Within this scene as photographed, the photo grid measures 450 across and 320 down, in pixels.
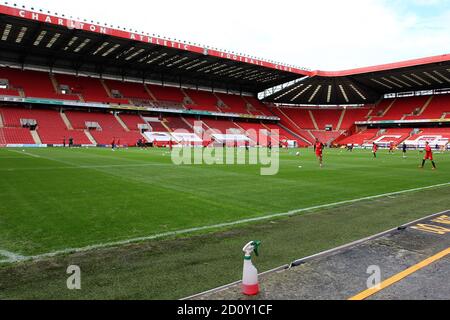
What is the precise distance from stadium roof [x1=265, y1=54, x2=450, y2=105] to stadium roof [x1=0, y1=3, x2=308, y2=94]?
6.51 meters

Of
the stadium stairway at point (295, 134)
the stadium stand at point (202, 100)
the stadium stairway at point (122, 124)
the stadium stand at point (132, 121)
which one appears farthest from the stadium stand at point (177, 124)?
the stadium stairway at point (295, 134)

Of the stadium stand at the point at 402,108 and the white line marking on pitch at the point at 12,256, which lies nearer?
the white line marking on pitch at the point at 12,256

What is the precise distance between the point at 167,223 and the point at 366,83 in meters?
68.5

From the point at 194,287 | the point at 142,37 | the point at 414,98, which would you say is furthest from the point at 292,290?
the point at 414,98

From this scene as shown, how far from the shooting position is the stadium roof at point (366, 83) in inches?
2181

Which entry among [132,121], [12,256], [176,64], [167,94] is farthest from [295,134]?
[12,256]

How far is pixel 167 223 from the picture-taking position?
7.54 m

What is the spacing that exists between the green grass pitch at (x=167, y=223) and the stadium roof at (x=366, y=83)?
159 feet

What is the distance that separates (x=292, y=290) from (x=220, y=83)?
72602 mm

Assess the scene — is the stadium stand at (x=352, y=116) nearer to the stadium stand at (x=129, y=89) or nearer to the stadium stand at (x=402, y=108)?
the stadium stand at (x=402, y=108)

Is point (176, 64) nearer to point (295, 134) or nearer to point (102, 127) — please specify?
point (102, 127)
